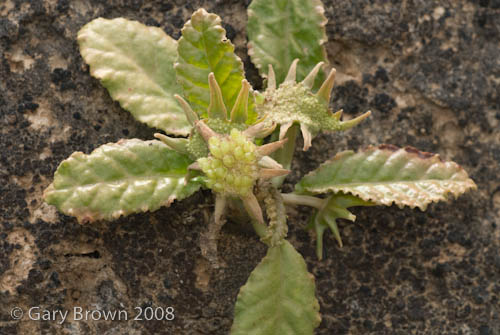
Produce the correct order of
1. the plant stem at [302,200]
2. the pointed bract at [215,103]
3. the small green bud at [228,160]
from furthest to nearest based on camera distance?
the plant stem at [302,200] → the pointed bract at [215,103] → the small green bud at [228,160]

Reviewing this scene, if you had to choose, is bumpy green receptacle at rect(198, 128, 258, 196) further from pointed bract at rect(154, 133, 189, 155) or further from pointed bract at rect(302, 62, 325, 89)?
pointed bract at rect(302, 62, 325, 89)

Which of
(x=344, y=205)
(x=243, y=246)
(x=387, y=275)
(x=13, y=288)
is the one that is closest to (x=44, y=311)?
(x=13, y=288)

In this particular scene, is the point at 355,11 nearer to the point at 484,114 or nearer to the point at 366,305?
the point at 484,114

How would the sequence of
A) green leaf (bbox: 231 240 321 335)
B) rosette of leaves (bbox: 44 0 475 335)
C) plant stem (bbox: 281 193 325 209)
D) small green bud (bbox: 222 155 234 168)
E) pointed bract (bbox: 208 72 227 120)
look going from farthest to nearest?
plant stem (bbox: 281 193 325 209), green leaf (bbox: 231 240 321 335), rosette of leaves (bbox: 44 0 475 335), pointed bract (bbox: 208 72 227 120), small green bud (bbox: 222 155 234 168)

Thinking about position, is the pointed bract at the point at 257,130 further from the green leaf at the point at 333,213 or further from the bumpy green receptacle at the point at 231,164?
the green leaf at the point at 333,213

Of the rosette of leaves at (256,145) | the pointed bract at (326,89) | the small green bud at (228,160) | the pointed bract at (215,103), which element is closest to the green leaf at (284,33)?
the rosette of leaves at (256,145)


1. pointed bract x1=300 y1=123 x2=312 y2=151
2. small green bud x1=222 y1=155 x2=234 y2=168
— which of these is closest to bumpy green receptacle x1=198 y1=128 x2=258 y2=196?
small green bud x1=222 y1=155 x2=234 y2=168

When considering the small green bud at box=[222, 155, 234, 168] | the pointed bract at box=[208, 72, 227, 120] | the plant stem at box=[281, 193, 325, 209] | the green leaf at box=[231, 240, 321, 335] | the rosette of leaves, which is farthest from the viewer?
the plant stem at box=[281, 193, 325, 209]
